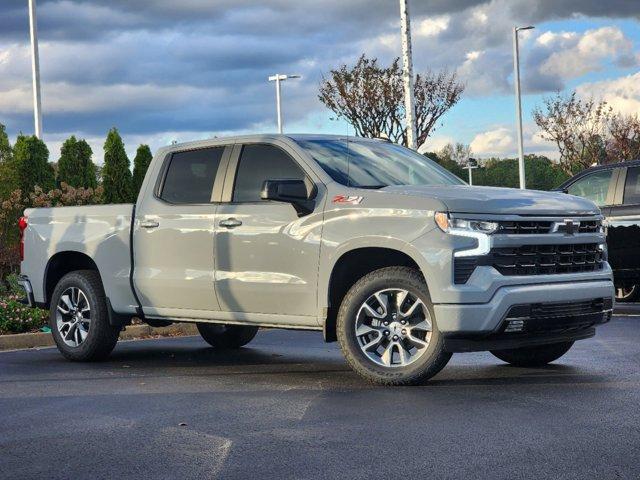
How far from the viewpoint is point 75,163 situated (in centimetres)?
2816

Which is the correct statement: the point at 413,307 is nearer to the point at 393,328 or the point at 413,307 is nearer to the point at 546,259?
the point at 393,328

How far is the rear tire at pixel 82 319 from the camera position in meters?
10.2

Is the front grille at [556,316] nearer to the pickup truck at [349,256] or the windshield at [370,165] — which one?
the pickup truck at [349,256]

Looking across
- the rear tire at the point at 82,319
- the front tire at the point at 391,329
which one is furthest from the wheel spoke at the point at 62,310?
the front tire at the point at 391,329

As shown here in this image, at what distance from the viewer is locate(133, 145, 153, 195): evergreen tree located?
28766 mm

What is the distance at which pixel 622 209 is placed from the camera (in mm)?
15172

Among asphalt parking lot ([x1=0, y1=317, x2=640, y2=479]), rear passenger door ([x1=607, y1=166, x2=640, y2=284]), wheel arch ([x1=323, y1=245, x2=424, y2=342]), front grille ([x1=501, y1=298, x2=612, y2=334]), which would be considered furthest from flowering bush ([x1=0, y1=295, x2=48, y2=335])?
rear passenger door ([x1=607, y1=166, x2=640, y2=284])

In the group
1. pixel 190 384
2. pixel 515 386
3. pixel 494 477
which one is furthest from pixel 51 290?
pixel 494 477

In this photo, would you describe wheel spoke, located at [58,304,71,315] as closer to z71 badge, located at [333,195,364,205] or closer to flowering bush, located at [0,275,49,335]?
flowering bush, located at [0,275,49,335]

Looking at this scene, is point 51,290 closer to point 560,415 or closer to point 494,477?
point 560,415

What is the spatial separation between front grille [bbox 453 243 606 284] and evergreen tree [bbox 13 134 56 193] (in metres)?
19.1

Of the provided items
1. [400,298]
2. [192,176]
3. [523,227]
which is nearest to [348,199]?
[400,298]

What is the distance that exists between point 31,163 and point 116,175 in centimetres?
299

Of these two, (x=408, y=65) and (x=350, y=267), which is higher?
(x=408, y=65)
